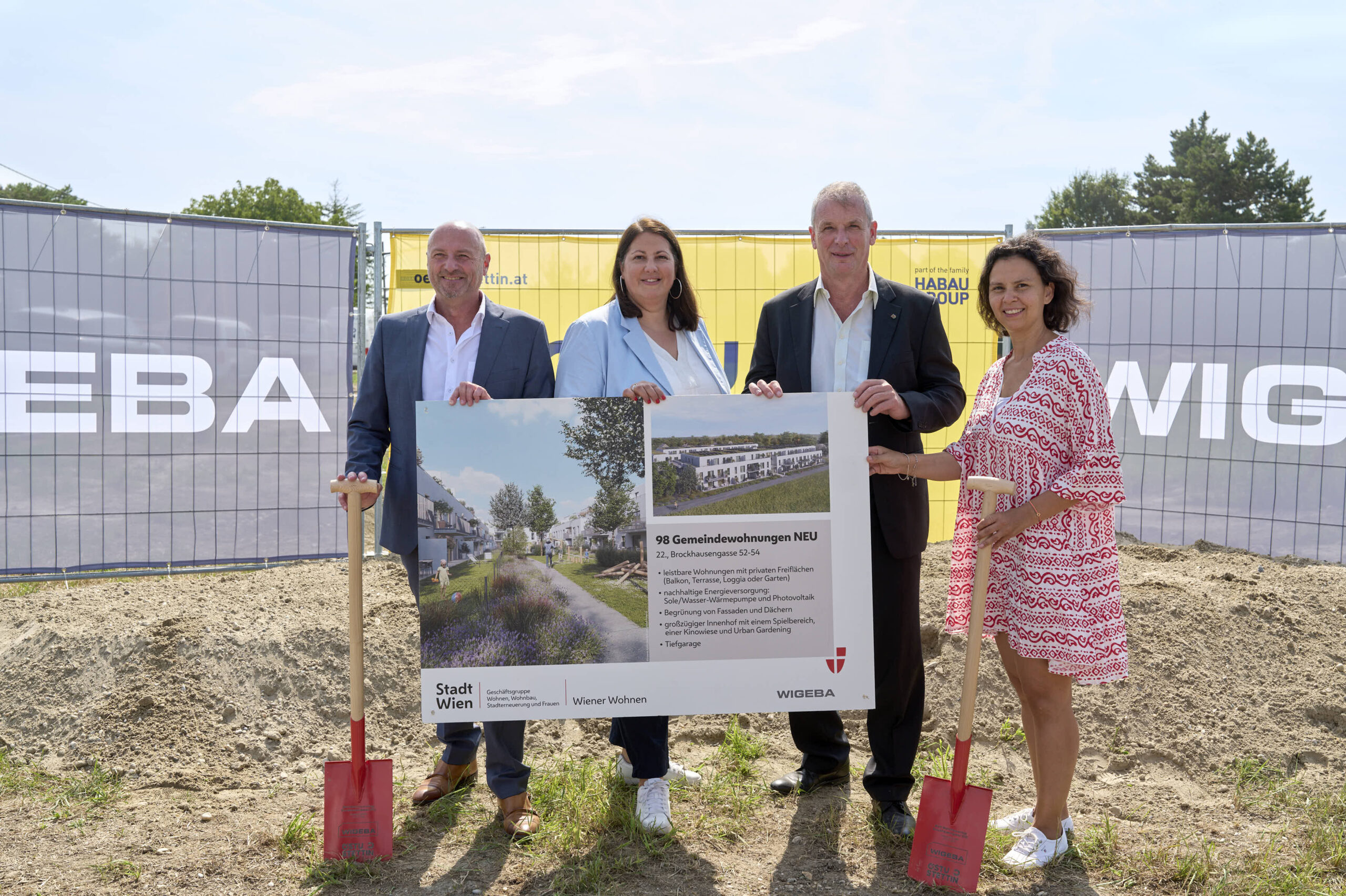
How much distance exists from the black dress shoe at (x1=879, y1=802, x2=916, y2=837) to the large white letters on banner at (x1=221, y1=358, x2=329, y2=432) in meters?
4.84

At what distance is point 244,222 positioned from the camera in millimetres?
6250

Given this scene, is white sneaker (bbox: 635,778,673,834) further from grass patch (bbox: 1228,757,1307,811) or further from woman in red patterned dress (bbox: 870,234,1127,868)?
grass patch (bbox: 1228,757,1307,811)

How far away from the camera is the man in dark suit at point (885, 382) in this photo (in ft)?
11.2

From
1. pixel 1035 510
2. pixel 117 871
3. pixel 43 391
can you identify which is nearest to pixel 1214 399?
pixel 1035 510

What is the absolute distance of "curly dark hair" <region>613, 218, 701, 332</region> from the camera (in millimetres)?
Result: 3473

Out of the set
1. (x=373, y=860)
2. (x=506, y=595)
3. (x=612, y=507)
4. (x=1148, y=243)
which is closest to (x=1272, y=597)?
(x=1148, y=243)

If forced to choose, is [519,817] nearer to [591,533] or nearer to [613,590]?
[613,590]

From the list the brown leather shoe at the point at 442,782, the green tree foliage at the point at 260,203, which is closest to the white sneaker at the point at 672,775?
the brown leather shoe at the point at 442,782

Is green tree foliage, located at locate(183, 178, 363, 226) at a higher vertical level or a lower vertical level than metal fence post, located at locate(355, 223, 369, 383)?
higher

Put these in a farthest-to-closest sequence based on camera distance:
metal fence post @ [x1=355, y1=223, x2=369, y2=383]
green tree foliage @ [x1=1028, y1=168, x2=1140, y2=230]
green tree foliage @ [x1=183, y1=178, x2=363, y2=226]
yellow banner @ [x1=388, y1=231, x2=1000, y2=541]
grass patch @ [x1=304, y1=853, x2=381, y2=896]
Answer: green tree foliage @ [x1=1028, y1=168, x2=1140, y2=230] < green tree foliage @ [x1=183, y1=178, x2=363, y2=226] < yellow banner @ [x1=388, y1=231, x2=1000, y2=541] < metal fence post @ [x1=355, y1=223, x2=369, y2=383] < grass patch @ [x1=304, y1=853, x2=381, y2=896]

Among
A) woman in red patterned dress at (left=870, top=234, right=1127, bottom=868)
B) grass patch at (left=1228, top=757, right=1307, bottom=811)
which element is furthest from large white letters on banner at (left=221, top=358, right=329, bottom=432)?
grass patch at (left=1228, top=757, right=1307, bottom=811)

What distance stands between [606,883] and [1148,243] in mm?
6332

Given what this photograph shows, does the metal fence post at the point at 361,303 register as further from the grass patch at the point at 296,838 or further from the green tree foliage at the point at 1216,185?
the green tree foliage at the point at 1216,185

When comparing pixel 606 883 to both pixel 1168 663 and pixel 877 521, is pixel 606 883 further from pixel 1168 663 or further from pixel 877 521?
pixel 1168 663
